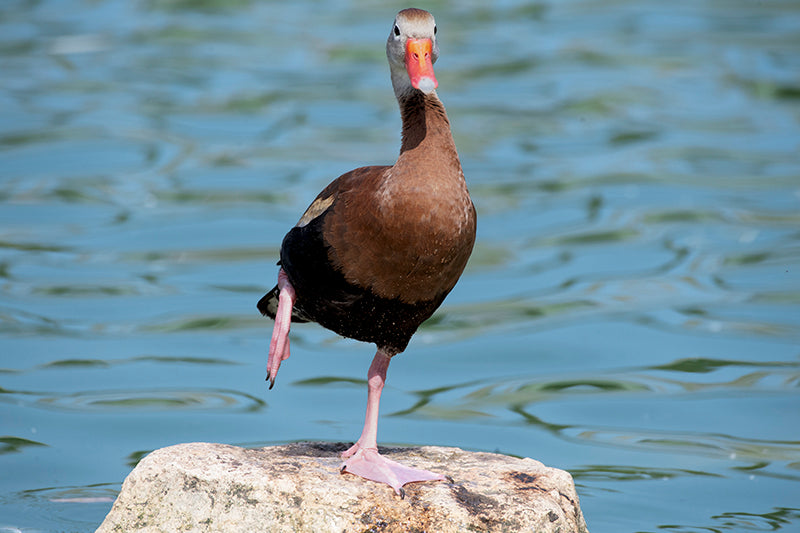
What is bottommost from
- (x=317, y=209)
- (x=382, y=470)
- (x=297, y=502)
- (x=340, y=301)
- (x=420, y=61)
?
(x=297, y=502)

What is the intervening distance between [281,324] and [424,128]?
124cm

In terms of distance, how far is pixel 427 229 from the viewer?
5.47m

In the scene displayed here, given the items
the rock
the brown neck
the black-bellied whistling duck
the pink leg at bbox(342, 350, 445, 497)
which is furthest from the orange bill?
Answer: the rock

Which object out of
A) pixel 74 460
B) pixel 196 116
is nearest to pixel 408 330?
pixel 74 460

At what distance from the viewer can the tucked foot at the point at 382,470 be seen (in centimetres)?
553

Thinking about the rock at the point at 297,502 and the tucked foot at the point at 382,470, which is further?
the tucked foot at the point at 382,470

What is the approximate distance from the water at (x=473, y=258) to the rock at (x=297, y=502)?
1.79m

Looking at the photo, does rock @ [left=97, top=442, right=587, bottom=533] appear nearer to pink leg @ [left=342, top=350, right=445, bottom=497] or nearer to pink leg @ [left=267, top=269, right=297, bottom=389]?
pink leg @ [left=342, top=350, right=445, bottom=497]

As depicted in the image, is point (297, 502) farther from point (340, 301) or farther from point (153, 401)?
point (153, 401)

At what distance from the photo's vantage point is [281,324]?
610 centimetres

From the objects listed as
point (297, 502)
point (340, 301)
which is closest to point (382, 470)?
point (297, 502)

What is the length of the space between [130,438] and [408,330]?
372cm

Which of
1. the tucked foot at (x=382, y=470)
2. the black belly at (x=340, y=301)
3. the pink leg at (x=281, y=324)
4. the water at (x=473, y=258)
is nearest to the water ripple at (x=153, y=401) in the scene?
the water at (x=473, y=258)

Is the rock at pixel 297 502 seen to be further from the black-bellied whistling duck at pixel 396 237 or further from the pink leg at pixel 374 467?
the black-bellied whistling duck at pixel 396 237
